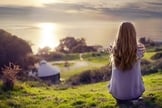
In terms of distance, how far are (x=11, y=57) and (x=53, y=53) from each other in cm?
3522

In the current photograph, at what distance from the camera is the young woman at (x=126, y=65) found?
9992 millimetres

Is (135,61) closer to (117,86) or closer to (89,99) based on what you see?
(117,86)

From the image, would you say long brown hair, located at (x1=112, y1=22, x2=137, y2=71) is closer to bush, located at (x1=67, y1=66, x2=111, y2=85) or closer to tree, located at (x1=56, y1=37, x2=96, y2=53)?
bush, located at (x1=67, y1=66, x2=111, y2=85)

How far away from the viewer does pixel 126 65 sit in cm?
1028

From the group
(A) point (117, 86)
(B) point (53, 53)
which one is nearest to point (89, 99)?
(A) point (117, 86)

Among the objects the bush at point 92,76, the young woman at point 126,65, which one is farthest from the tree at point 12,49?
the young woman at point 126,65

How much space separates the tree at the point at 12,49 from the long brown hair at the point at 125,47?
1569cm

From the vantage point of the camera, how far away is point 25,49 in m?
28.4

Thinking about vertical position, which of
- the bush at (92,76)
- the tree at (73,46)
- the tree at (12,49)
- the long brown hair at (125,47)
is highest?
the long brown hair at (125,47)

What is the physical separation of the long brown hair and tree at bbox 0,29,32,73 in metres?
15.7

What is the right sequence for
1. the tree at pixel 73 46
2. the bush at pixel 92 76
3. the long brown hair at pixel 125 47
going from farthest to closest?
1. the tree at pixel 73 46
2. the bush at pixel 92 76
3. the long brown hair at pixel 125 47

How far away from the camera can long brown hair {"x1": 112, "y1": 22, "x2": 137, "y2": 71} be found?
994cm

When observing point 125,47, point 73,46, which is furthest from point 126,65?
point 73,46

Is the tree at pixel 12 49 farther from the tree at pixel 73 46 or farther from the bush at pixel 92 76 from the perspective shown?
the tree at pixel 73 46
